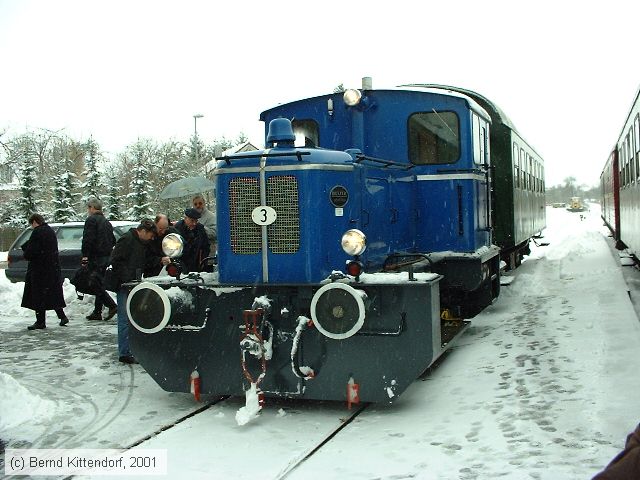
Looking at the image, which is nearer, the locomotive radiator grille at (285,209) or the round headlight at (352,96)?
the locomotive radiator grille at (285,209)

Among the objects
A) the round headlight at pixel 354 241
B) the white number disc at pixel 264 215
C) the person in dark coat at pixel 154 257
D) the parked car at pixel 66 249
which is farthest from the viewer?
the parked car at pixel 66 249

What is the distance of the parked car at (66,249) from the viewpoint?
13.9m

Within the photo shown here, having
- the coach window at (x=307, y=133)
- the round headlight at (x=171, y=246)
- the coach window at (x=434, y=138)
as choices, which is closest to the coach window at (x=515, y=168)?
the coach window at (x=434, y=138)

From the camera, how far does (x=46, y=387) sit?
673cm

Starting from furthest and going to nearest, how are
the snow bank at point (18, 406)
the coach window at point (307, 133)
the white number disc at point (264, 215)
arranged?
the coach window at point (307, 133) → the white number disc at point (264, 215) → the snow bank at point (18, 406)

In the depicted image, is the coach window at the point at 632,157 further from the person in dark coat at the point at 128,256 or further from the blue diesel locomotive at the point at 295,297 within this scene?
the person in dark coat at the point at 128,256

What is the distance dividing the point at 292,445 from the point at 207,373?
129cm

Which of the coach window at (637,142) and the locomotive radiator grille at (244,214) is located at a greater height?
the coach window at (637,142)

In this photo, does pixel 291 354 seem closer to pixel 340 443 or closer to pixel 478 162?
pixel 340 443

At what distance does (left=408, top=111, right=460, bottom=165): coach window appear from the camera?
7.49 m

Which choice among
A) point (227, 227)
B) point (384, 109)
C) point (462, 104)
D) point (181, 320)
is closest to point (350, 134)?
point (384, 109)

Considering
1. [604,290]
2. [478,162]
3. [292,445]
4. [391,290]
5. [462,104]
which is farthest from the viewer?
[604,290]

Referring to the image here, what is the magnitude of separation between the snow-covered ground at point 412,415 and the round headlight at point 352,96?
2973 millimetres

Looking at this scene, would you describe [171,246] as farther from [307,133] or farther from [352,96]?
[352,96]
